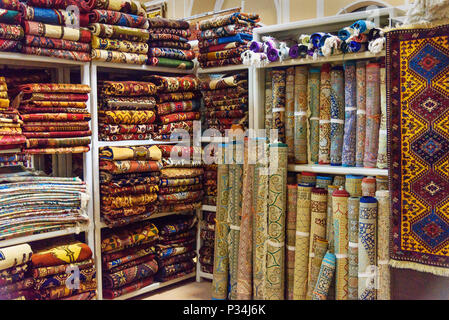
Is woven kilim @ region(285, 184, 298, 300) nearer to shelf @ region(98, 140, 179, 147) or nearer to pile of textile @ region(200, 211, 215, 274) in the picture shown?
pile of textile @ region(200, 211, 215, 274)

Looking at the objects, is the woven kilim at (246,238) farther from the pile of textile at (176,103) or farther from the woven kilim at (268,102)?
the pile of textile at (176,103)

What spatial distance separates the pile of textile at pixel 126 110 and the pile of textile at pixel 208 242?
657 mm

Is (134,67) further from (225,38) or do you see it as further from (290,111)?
(290,111)

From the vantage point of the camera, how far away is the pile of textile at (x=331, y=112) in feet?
7.41

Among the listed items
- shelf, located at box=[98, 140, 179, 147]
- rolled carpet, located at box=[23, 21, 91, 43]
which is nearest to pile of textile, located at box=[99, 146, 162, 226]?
shelf, located at box=[98, 140, 179, 147]

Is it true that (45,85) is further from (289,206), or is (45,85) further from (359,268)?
(359,268)

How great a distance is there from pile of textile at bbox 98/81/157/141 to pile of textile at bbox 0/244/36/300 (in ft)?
2.39

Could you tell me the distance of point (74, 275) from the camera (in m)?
2.43

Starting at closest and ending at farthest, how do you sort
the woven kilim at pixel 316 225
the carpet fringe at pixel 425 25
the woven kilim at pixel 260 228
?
the carpet fringe at pixel 425 25, the woven kilim at pixel 316 225, the woven kilim at pixel 260 228

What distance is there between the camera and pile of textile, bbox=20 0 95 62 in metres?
2.24

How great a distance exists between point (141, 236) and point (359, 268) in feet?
4.12

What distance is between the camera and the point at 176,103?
2949 mm

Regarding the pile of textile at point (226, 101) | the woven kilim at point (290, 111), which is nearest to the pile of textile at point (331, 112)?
the woven kilim at point (290, 111)
